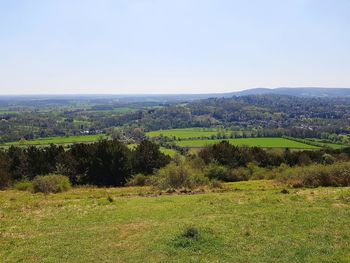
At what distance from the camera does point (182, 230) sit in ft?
55.1

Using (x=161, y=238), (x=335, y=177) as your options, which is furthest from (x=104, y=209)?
(x=335, y=177)

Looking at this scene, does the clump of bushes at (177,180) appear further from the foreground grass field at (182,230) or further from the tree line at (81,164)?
the tree line at (81,164)

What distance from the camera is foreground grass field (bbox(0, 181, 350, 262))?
14.0 metres

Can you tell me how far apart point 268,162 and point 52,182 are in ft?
117

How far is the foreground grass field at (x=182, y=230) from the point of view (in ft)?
46.0

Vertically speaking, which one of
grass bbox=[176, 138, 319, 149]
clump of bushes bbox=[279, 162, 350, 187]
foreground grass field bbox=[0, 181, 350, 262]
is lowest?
grass bbox=[176, 138, 319, 149]

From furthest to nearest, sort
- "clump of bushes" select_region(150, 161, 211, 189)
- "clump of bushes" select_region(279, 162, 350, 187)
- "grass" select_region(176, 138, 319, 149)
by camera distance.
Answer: "grass" select_region(176, 138, 319, 149)
"clump of bushes" select_region(150, 161, 211, 189)
"clump of bushes" select_region(279, 162, 350, 187)

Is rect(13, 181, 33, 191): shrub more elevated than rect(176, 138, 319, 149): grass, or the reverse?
rect(13, 181, 33, 191): shrub

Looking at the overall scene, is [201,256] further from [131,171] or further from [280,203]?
[131,171]

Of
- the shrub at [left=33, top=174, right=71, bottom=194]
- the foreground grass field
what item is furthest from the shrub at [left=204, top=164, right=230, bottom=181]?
the foreground grass field

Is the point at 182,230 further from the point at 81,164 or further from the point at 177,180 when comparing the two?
the point at 81,164

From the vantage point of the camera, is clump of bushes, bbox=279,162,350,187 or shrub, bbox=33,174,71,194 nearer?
clump of bushes, bbox=279,162,350,187

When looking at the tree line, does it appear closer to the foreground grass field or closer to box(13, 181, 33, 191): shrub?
box(13, 181, 33, 191): shrub

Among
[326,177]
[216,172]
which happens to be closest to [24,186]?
[216,172]
